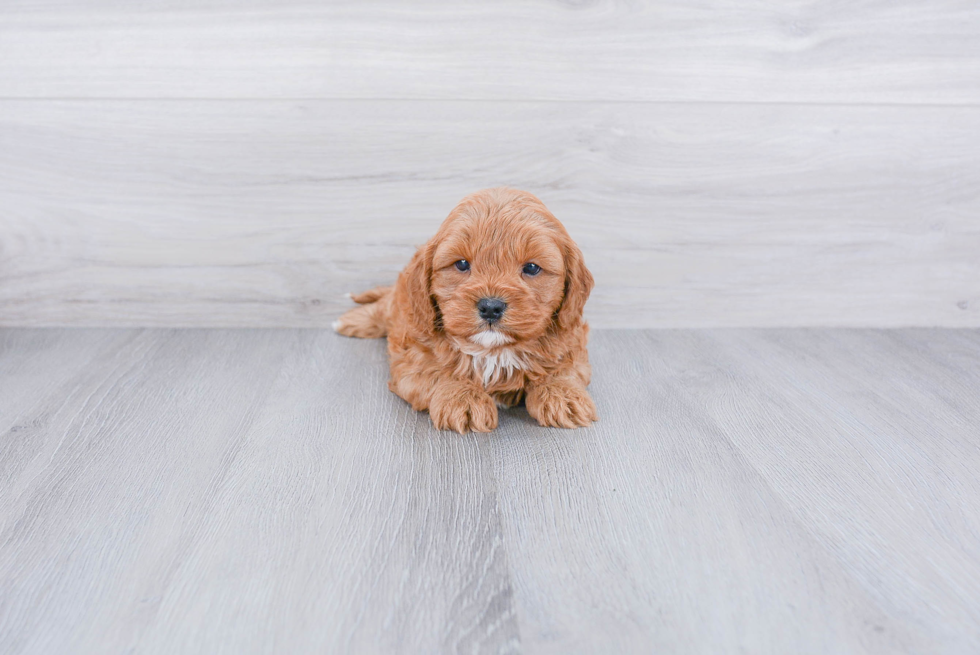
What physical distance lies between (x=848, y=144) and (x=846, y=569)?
1.75 meters

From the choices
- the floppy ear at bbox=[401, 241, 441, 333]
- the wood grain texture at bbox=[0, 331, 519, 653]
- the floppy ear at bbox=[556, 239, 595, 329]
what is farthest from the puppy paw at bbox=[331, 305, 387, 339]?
the floppy ear at bbox=[556, 239, 595, 329]

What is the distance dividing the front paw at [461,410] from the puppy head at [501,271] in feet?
0.52

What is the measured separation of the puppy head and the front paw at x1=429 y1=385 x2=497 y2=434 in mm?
160

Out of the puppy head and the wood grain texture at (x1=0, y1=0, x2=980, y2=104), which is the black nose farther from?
the wood grain texture at (x1=0, y1=0, x2=980, y2=104)

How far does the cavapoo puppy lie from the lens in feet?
5.20

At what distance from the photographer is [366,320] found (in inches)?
94.0

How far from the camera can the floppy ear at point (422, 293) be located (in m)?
1.69

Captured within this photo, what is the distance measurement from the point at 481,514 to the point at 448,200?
4.29 feet

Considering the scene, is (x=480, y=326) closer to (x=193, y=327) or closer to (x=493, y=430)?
(x=493, y=430)

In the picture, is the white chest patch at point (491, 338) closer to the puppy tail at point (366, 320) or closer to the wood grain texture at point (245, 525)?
the wood grain texture at point (245, 525)

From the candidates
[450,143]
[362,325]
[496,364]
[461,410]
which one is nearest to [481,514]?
[461,410]

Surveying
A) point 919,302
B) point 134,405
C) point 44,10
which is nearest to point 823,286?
point 919,302

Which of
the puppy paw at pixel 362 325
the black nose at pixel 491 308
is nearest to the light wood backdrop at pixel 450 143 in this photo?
the puppy paw at pixel 362 325

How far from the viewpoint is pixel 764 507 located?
1362 mm
